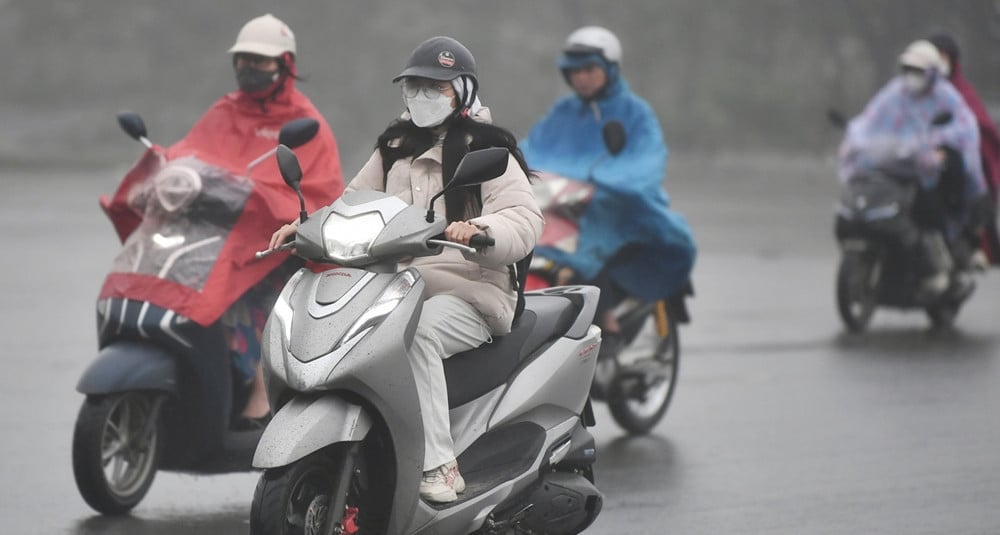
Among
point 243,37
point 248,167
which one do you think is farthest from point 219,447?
point 243,37

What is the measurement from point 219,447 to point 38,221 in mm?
14429

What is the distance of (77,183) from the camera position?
26.3 meters

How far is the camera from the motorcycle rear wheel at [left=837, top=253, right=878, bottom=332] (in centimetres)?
1298

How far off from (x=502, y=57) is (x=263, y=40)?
2959 centimetres

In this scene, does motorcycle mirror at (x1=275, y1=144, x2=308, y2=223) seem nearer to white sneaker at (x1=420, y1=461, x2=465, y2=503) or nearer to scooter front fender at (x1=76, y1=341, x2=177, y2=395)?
white sneaker at (x1=420, y1=461, x2=465, y2=503)

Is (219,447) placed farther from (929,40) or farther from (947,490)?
(929,40)

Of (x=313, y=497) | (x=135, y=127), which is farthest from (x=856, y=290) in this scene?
(x=313, y=497)

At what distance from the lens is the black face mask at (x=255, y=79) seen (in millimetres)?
7535

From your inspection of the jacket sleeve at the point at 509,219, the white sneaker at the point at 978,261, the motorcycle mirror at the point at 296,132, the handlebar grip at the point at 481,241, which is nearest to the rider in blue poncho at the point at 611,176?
the motorcycle mirror at the point at 296,132

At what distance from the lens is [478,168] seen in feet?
17.0

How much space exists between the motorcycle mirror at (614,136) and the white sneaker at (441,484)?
3.48m

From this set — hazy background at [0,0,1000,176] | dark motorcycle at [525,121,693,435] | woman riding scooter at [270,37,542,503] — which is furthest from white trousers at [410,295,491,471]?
hazy background at [0,0,1000,176]

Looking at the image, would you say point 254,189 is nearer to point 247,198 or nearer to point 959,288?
point 247,198

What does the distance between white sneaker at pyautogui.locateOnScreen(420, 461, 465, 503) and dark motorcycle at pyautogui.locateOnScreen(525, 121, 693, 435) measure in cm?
334
